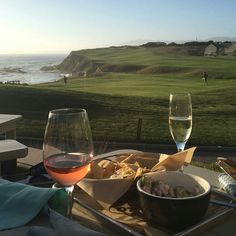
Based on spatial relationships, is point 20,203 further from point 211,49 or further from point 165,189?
point 211,49

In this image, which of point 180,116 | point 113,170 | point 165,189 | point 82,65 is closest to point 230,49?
point 82,65

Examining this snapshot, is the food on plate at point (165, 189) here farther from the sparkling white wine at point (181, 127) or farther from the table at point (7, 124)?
the table at point (7, 124)

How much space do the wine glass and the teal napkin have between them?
17 cm

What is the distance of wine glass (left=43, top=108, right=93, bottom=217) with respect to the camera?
5.45 feet

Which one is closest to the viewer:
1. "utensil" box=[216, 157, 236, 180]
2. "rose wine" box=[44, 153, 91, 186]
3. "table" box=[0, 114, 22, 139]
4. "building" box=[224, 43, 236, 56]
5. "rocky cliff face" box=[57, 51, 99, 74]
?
"rose wine" box=[44, 153, 91, 186]

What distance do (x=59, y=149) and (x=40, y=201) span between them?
0.28 meters

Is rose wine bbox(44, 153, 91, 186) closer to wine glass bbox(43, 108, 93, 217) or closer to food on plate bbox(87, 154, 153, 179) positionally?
wine glass bbox(43, 108, 93, 217)

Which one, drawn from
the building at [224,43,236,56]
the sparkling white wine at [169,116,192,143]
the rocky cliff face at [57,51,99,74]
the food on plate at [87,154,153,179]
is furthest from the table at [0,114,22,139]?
the building at [224,43,236,56]

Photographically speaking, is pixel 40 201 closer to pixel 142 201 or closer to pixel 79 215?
pixel 79 215

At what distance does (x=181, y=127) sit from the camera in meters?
2.46

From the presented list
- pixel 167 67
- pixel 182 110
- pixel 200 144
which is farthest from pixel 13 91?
pixel 167 67

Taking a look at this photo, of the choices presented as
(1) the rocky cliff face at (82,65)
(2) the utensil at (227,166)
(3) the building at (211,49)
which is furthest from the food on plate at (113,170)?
(3) the building at (211,49)

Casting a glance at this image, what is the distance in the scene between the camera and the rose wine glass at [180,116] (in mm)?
2445

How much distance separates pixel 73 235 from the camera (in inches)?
56.7
